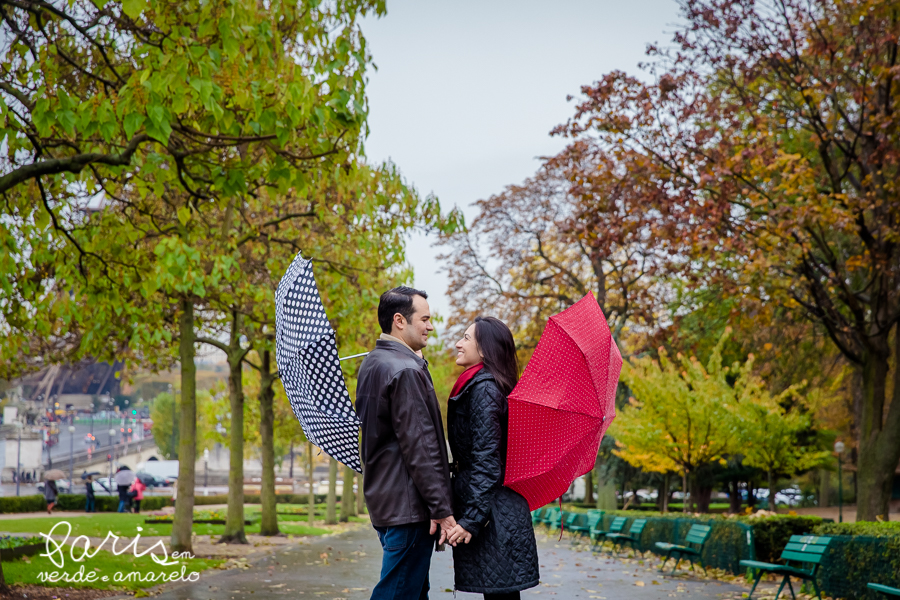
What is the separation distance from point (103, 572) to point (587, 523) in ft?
54.0

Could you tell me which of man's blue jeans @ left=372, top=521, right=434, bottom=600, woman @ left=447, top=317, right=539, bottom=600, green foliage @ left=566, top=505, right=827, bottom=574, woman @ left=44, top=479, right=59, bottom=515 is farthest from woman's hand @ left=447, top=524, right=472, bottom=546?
woman @ left=44, top=479, right=59, bottom=515

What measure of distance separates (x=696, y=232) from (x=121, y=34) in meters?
9.47

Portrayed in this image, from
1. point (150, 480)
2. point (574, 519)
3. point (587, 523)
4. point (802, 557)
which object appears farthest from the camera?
point (150, 480)

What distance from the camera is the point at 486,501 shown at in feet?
13.6

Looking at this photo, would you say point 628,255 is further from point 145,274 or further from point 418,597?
point 418,597

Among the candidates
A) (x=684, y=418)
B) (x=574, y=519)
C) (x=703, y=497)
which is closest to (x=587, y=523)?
(x=574, y=519)

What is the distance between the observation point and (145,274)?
10211mm

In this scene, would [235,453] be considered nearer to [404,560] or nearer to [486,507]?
[404,560]

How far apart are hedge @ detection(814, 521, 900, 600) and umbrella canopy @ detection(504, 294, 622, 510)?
18.4 ft

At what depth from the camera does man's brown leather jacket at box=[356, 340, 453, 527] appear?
405 centimetres

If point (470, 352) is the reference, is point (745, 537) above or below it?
below

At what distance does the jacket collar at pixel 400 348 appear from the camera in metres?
4.33

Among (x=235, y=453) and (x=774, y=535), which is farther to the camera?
(x=235, y=453)

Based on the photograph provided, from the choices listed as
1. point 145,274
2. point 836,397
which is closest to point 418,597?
point 145,274
